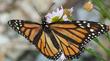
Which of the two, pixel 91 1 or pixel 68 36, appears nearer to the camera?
pixel 68 36

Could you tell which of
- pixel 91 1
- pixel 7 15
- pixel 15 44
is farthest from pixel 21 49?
pixel 91 1

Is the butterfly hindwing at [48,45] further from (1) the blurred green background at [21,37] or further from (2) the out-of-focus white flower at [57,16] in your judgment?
(1) the blurred green background at [21,37]

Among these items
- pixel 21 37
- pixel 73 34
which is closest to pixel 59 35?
pixel 73 34

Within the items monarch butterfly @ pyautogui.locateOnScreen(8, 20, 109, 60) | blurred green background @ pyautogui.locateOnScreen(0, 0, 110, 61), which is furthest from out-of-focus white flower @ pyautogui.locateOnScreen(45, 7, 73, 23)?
blurred green background @ pyautogui.locateOnScreen(0, 0, 110, 61)

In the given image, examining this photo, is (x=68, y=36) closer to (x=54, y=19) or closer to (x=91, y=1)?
(x=54, y=19)

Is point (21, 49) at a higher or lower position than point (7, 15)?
lower

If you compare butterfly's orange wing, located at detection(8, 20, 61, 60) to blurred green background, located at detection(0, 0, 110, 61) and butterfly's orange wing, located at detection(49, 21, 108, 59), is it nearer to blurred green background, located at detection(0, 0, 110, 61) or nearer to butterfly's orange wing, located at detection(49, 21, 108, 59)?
butterfly's orange wing, located at detection(49, 21, 108, 59)
